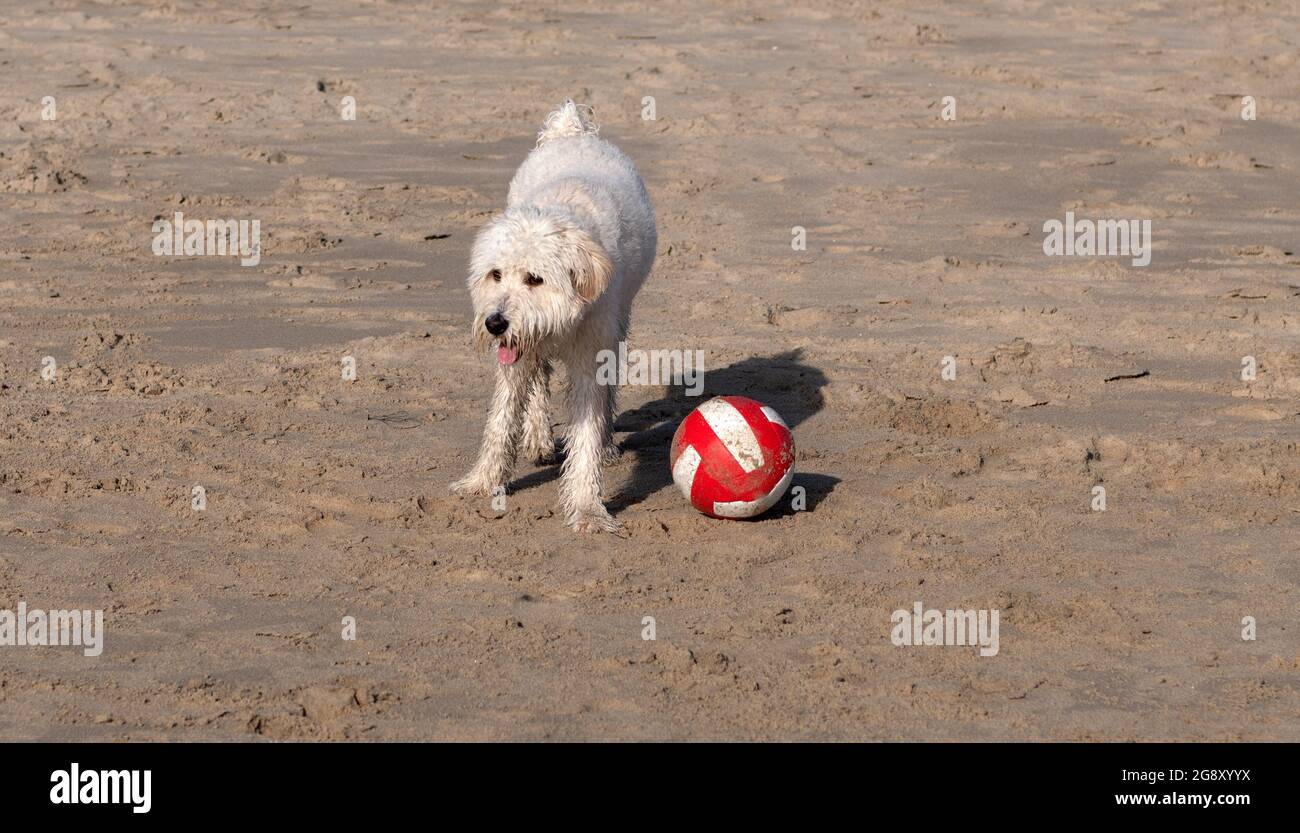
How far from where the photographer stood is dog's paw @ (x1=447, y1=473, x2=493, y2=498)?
781 centimetres

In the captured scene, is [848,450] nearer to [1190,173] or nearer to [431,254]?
[431,254]

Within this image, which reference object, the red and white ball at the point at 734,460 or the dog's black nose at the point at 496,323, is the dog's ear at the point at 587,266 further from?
the red and white ball at the point at 734,460

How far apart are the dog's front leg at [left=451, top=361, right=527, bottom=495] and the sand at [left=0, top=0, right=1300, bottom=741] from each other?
8.3 inches

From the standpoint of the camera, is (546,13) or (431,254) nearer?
(431,254)

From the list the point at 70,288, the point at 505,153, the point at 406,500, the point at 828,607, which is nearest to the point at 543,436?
the point at 406,500

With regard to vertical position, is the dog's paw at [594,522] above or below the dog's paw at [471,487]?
below

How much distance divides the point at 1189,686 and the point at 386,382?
5048 millimetres

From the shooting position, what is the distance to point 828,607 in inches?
263

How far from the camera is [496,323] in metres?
6.86

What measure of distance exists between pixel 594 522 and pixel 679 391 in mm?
2220

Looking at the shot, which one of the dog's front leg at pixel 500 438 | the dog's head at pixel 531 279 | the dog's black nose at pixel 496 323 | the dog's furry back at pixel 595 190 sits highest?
the dog's furry back at pixel 595 190

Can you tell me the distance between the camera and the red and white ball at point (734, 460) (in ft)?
24.0

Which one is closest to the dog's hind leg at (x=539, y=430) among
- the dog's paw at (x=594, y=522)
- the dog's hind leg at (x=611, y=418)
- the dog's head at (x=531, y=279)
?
the dog's hind leg at (x=611, y=418)

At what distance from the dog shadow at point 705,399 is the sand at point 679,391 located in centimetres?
4
